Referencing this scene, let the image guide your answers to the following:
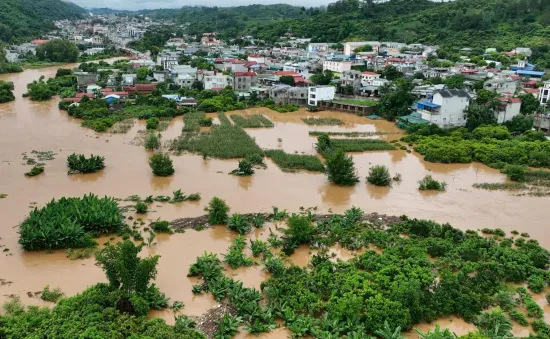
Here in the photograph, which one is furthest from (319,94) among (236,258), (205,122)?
(236,258)

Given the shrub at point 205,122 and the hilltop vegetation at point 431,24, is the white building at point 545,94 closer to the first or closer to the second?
the hilltop vegetation at point 431,24

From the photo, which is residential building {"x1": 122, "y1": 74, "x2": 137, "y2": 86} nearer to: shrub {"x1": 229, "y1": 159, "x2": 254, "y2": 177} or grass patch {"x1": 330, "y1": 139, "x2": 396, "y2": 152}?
grass patch {"x1": 330, "y1": 139, "x2": 396, "y2": 152}

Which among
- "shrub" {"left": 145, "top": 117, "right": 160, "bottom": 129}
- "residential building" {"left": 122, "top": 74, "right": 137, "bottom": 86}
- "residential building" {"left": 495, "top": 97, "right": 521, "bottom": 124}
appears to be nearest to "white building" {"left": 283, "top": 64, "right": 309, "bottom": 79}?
"residential building" {"left": 122, "top": 74, "right": 137, "bottom": 86}

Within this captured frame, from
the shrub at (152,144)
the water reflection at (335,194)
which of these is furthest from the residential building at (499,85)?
the shrub at (152,144)

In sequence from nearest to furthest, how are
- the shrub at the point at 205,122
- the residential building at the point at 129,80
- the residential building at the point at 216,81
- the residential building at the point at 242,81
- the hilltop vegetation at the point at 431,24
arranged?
the shrub at the point at 205,122, the residential building at the point at 216,81, the residential building at the point at 242,81, the residential building at the point at 129,80, the hilltop vegetation at the point at 431,24

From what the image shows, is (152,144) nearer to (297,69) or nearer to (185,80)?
(185,80)

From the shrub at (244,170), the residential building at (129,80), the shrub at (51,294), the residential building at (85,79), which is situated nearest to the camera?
the shrub at (51,294)
